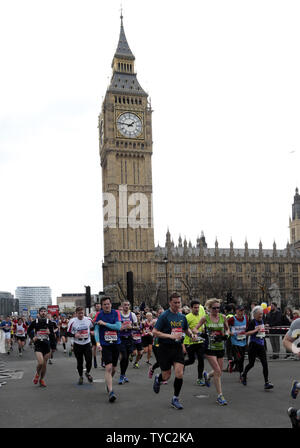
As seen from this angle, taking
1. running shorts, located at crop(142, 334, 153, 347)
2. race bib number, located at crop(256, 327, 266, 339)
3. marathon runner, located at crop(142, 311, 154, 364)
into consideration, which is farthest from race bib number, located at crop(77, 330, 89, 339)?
running shorts, located at crop(142, 334, 153, 347)

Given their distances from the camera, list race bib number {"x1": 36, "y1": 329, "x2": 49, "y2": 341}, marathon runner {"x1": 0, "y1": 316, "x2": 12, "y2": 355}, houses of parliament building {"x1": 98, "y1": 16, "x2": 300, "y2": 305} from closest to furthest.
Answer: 1. race bib number {"x1": 36, "y1": 329, "x2": 49, "y2": 341}
2. marathon runner {"x1": 0, "y1": 316, "x2": 12, "y2": 355}
3. houses of parliament building {"x1": 98, "y1": 16, "x2": 300, "y2": 305}

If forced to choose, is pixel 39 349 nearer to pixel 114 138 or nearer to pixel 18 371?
pixel 18 371

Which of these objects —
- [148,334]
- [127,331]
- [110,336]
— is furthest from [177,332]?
[148,334]

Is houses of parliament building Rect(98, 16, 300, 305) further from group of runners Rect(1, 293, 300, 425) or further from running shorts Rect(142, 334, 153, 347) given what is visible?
group of runners Rect(1, 293, 300, 425)

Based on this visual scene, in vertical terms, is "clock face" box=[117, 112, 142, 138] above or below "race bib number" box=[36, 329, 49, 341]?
above

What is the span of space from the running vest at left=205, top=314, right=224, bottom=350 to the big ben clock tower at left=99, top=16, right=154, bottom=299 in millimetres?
76316

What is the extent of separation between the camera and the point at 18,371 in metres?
14.5

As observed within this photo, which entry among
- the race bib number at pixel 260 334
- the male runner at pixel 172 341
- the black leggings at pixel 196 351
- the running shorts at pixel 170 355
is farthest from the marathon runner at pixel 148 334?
the running shorts at pixel 170 355

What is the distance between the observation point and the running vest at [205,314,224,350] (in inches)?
342

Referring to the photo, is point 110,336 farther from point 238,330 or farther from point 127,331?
point 238,330

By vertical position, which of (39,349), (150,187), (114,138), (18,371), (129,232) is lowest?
(18,371)

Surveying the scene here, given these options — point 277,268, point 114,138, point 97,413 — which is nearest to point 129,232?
point 114,138
